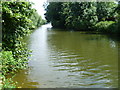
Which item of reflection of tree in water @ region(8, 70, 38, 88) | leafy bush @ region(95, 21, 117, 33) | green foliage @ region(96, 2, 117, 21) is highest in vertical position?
green foliage @ region(96, 2, 117, 21)

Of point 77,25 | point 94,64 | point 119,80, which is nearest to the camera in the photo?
point 119,80

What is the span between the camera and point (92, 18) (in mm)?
37812

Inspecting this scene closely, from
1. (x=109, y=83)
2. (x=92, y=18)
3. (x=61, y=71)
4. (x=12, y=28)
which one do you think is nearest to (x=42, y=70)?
(x=61, y=71)

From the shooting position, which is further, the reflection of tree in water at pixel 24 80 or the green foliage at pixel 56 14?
the green foliage at pixel 56 14

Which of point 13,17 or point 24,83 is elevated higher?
point 13,17

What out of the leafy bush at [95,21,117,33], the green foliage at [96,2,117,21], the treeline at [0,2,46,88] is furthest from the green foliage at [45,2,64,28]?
the treeline at [0,2,46,88]

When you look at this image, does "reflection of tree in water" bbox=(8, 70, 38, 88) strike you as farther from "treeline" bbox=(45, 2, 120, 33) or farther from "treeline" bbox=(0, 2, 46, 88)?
"treeline" bbox=(45, 2, 120, 33)

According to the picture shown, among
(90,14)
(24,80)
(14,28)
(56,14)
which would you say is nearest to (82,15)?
(90,14)

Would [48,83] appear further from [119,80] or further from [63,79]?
[119,80]

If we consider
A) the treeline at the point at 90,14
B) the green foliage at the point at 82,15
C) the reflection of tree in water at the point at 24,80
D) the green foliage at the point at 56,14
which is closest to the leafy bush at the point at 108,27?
the treeline at the point at 90,14

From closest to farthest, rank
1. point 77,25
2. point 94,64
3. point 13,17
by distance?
1. point 13,17
2. point 94,64
3. point 77,25

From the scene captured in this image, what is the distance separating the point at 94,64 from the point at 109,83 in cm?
311

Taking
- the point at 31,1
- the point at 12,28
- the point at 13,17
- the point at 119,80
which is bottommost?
the point at 119,80

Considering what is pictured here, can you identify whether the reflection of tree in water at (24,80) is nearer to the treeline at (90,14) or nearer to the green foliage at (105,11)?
the treeline at (90,14)
